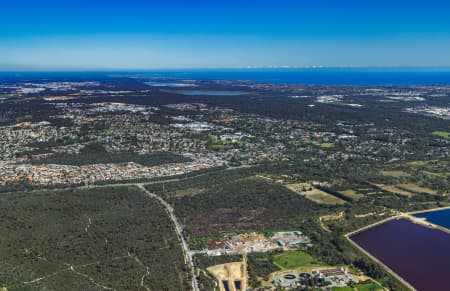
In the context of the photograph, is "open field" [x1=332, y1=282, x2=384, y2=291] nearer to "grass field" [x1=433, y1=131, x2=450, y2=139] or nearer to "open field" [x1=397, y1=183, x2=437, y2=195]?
"open field" [x1=397, y1=183, x2=437, y2=195]

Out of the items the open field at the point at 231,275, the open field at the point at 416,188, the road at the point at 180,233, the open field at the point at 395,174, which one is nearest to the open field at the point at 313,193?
the open field at the point at 416,188

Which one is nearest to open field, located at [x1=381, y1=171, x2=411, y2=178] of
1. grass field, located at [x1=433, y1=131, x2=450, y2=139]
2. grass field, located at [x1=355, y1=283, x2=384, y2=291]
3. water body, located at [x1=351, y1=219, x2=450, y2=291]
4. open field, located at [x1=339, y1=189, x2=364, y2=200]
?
open field, located at [x1=339, y1=189, x2=364, y2=200]

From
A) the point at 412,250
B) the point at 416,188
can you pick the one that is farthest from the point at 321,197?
the point at 412,250

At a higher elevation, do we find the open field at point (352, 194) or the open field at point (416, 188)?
the open field at point (416, 188)

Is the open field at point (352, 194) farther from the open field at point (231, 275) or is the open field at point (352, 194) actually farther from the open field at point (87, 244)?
the open field at point (87, 244)

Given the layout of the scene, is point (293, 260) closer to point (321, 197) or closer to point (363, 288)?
point (363, 288)

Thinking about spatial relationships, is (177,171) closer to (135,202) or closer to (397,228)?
(135,202)

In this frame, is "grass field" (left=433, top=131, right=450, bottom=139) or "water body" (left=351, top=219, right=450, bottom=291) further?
"grass field" (left=433, top=131, right=450, bottom=139)
